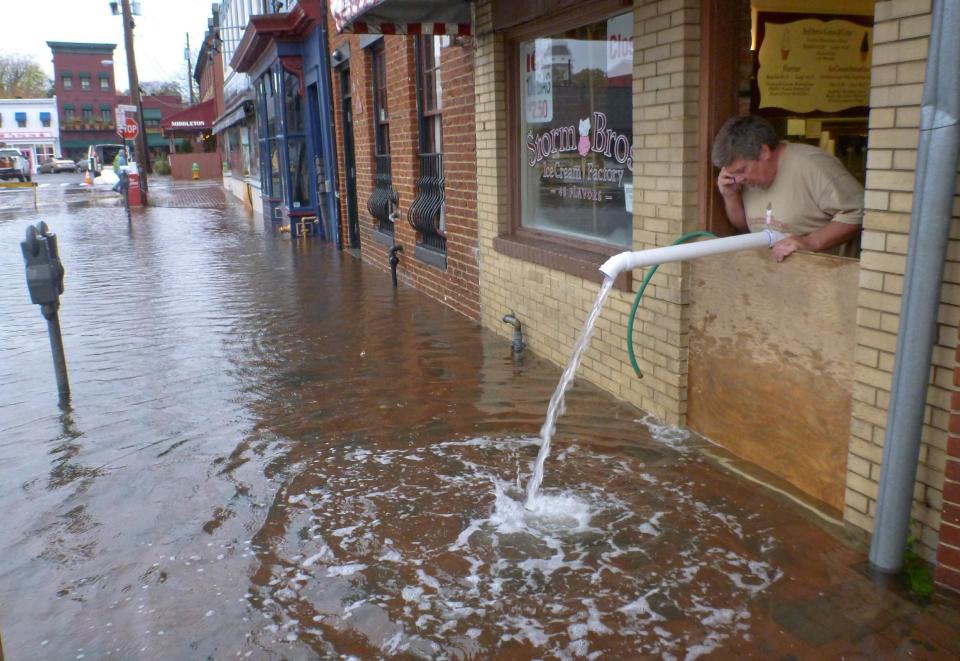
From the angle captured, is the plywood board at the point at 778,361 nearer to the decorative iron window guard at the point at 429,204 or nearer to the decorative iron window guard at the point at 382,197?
the decorative iron window guard at the point at 429,204

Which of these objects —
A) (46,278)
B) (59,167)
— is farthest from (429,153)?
(59,167)

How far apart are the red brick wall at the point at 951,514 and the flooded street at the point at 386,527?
0.45 feet

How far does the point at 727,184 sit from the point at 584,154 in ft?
6.41

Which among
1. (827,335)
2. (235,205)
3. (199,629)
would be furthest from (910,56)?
(235,205)

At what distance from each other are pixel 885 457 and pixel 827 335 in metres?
0.78

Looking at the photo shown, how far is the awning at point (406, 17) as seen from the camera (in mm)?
7086

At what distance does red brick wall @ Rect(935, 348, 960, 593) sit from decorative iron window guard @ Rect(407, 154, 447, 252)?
644 cm

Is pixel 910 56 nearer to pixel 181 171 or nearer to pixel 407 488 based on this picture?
pixel 407 488

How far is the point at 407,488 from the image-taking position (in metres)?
4.42

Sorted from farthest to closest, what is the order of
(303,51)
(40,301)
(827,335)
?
(303,51) < (40,301) < (827,335)

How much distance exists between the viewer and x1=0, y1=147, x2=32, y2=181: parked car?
48812mm

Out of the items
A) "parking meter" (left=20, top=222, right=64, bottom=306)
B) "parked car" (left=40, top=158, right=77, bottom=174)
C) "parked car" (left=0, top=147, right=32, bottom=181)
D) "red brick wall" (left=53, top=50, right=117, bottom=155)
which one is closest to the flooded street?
"parking meter" (left=20, top=222, right=64, bottom=306)

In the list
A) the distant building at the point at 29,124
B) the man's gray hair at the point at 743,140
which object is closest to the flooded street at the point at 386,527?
the man's gray hair at the point at 743,140

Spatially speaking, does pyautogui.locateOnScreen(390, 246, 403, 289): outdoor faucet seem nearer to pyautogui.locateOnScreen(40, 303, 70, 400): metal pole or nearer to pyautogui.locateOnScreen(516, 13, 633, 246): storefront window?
pyautogui.locateOnScreen(516, 13, 633, 246): storefront window
